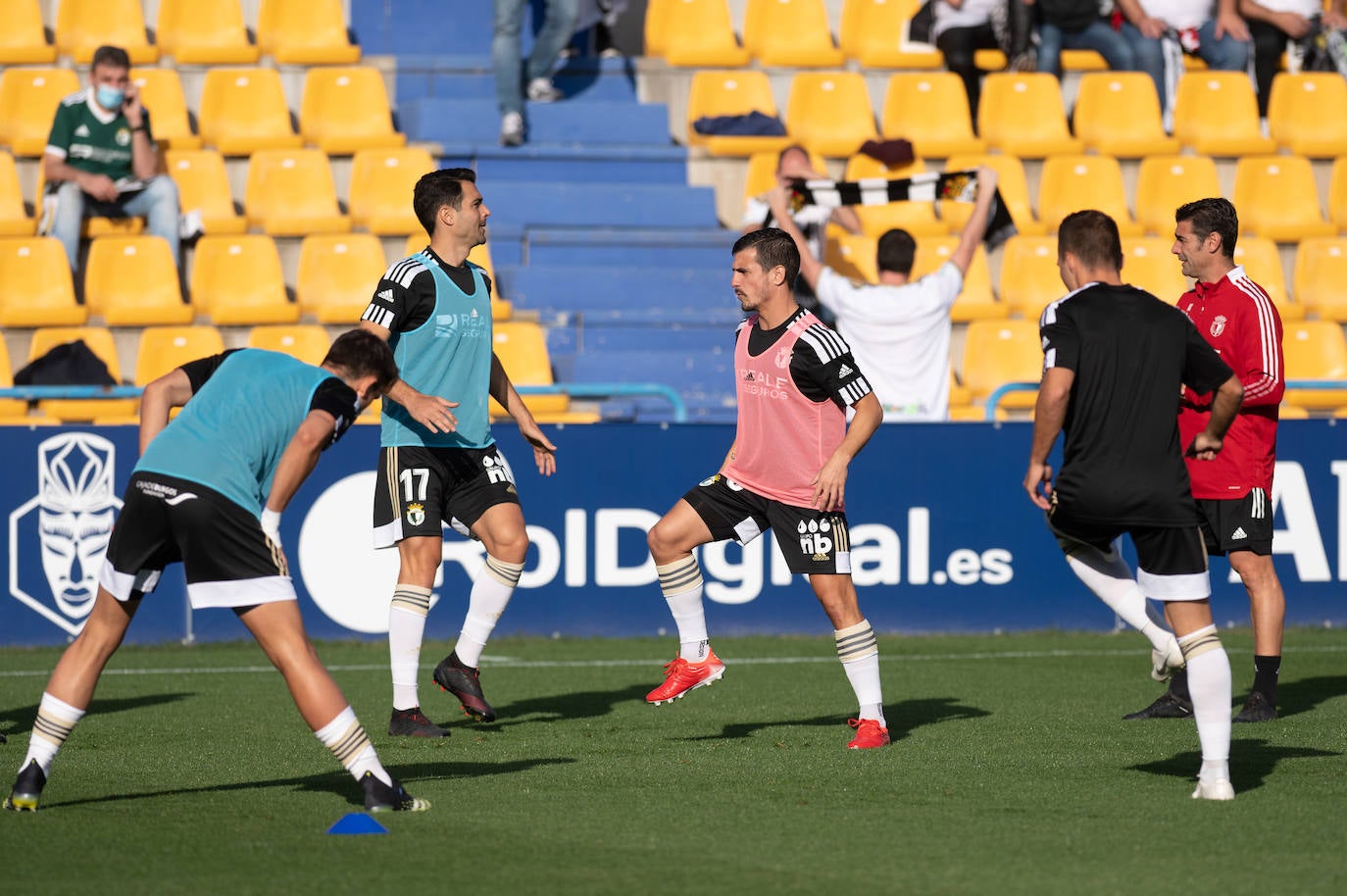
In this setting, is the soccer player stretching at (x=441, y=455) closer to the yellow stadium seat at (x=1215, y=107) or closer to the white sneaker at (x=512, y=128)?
the white sneaker at (x=512, y=128)

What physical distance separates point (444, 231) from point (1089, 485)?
3013mm

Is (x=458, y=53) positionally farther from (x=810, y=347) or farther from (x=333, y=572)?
(x=810, y=347)

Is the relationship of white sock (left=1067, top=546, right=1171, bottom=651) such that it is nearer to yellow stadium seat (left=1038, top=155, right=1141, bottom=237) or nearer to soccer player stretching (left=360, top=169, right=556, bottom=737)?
soccer player stretching (left=360, top=169, right=556, bottom=737)

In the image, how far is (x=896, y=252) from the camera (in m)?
12.2

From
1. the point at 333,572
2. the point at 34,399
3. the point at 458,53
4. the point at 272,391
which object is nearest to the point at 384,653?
the point at 333,572

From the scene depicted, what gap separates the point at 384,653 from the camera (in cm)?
1098

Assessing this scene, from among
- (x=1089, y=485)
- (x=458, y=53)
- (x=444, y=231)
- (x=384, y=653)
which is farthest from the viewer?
(x=458, y=53)

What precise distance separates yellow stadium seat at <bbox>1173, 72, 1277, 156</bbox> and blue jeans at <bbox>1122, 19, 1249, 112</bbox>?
27 centimetres

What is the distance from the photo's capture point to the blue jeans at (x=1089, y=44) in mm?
16531

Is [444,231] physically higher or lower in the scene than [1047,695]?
higher

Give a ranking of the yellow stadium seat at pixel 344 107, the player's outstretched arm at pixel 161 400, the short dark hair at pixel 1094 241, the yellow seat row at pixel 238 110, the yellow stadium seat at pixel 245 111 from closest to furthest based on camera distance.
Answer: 1. the player's outstretched arm at pixel 161 400
2. the short dark hair at pixel 1094 241
3. the yellow seat row at pixel 238 110
4. the yellow stadium seat at pixel 245 111
5. the yellow stadium seat at pixel 344 107

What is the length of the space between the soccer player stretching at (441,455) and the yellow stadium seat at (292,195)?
6.58 m

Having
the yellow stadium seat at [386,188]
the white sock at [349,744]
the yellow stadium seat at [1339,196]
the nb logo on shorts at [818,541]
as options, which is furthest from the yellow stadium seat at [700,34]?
the white sock at [349,744]

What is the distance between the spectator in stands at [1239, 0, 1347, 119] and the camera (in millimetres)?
16906
